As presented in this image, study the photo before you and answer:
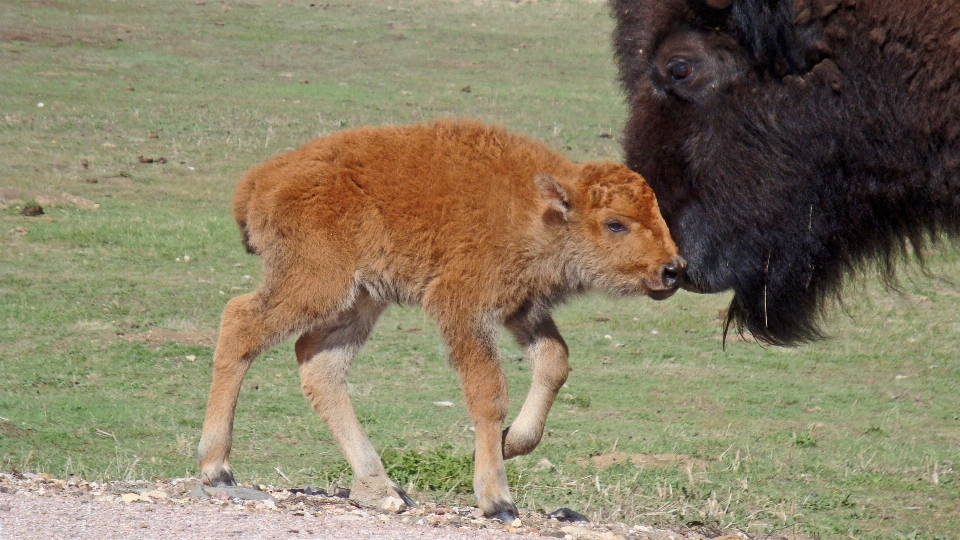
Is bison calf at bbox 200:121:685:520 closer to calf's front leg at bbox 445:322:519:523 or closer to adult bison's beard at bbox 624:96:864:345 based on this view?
calf's front leg at bbox 445:322:519:523

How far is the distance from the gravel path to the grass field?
2.03ft

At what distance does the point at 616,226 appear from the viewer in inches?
208

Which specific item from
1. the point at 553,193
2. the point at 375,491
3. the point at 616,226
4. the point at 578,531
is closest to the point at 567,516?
the point at 578,531

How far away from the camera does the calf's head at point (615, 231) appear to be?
→ 5055 millimetres

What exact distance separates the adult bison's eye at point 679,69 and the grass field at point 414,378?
1.40 meters

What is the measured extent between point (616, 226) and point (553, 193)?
1.02 ft

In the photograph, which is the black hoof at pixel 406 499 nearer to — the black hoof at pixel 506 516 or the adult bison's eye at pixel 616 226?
the black hoof at pixel 506 516

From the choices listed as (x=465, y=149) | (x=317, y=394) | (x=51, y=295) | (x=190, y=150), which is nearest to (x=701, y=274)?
(x=465, y=149)

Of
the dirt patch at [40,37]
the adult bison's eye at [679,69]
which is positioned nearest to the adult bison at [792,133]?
the adult bison's eye at [679,69]

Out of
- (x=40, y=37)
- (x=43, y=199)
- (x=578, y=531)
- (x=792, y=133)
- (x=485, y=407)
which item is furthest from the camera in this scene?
(x=40, y=37)

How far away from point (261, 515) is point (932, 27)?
3036 millimetres

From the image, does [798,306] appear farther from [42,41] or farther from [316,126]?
[42,41]

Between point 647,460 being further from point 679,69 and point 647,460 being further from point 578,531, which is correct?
point 679,69

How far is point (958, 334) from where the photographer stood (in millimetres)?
10164
